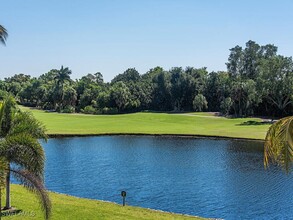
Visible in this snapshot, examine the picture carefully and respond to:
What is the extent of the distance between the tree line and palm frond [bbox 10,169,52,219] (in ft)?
246

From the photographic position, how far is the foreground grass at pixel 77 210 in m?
17.8

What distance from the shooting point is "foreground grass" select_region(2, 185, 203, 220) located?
1781cm

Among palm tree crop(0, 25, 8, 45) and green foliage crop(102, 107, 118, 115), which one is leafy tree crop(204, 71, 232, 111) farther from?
palm tree crop(0, 25, 8, 45)

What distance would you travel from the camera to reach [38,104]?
132625 mm

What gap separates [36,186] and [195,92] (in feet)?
313

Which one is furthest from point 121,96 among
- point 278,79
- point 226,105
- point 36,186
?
point 36,186

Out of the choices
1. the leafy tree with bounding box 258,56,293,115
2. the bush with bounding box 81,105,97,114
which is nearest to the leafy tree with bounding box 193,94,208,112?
the leafy tree with bounding box 258,56,293,115

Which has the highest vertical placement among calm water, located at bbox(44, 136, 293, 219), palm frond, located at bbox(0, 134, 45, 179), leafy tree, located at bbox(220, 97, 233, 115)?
leafy tree, located at bbox(220, 97, 233, 115)

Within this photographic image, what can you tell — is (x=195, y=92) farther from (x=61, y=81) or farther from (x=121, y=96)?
(x=61, y=81)

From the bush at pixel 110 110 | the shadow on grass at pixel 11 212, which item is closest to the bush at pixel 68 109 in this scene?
the bush at pixel 110 110

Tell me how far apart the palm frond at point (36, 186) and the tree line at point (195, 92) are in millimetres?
74996

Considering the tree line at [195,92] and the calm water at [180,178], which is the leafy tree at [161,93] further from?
the calm water at [180,178]

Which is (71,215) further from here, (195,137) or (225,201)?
(195,137)

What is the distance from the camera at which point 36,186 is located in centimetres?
1312
